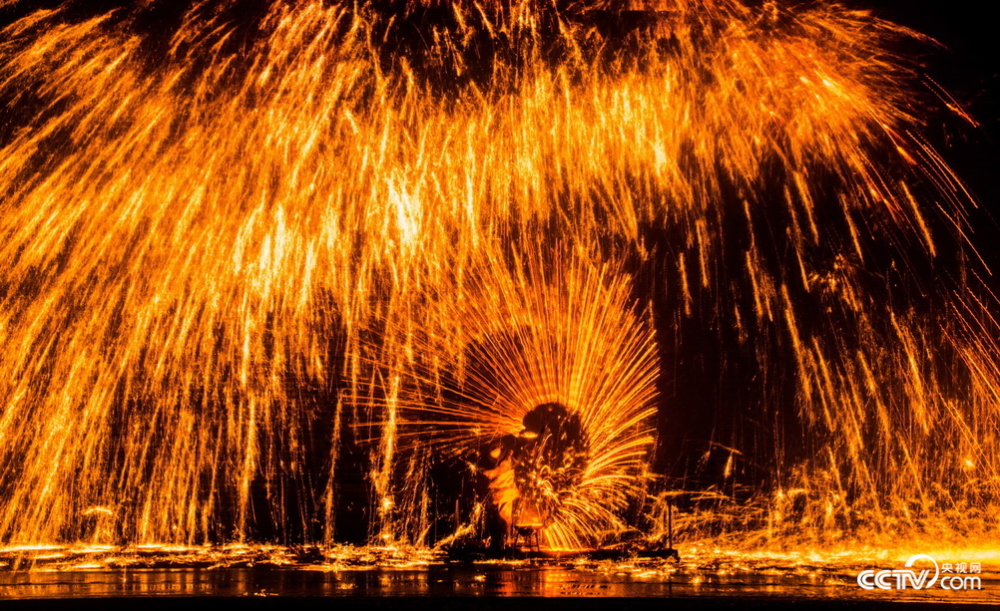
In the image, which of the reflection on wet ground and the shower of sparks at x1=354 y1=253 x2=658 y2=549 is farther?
the shower of sparks at x1=354 y1=253 x2=658 y2=549

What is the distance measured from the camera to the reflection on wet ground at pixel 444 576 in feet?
20.2

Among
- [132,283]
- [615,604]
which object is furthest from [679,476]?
[132,283]

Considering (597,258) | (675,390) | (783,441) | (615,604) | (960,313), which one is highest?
(597,258)

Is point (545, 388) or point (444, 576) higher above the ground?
point (545, 388)

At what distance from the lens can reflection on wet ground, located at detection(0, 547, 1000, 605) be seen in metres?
6.17

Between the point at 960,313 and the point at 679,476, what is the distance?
175 inches

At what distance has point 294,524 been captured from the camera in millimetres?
11523

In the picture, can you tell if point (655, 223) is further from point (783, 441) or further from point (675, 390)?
point (783, 441)

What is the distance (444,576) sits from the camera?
7254mm

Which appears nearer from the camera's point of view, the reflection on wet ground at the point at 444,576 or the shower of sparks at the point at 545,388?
the reflection on wet ground at the point at 444,576

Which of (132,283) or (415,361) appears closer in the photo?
(132,283)

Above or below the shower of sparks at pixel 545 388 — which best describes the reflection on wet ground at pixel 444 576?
below

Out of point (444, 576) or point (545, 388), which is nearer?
point (444, 576)

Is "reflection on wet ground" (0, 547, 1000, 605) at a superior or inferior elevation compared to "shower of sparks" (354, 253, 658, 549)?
inferior
